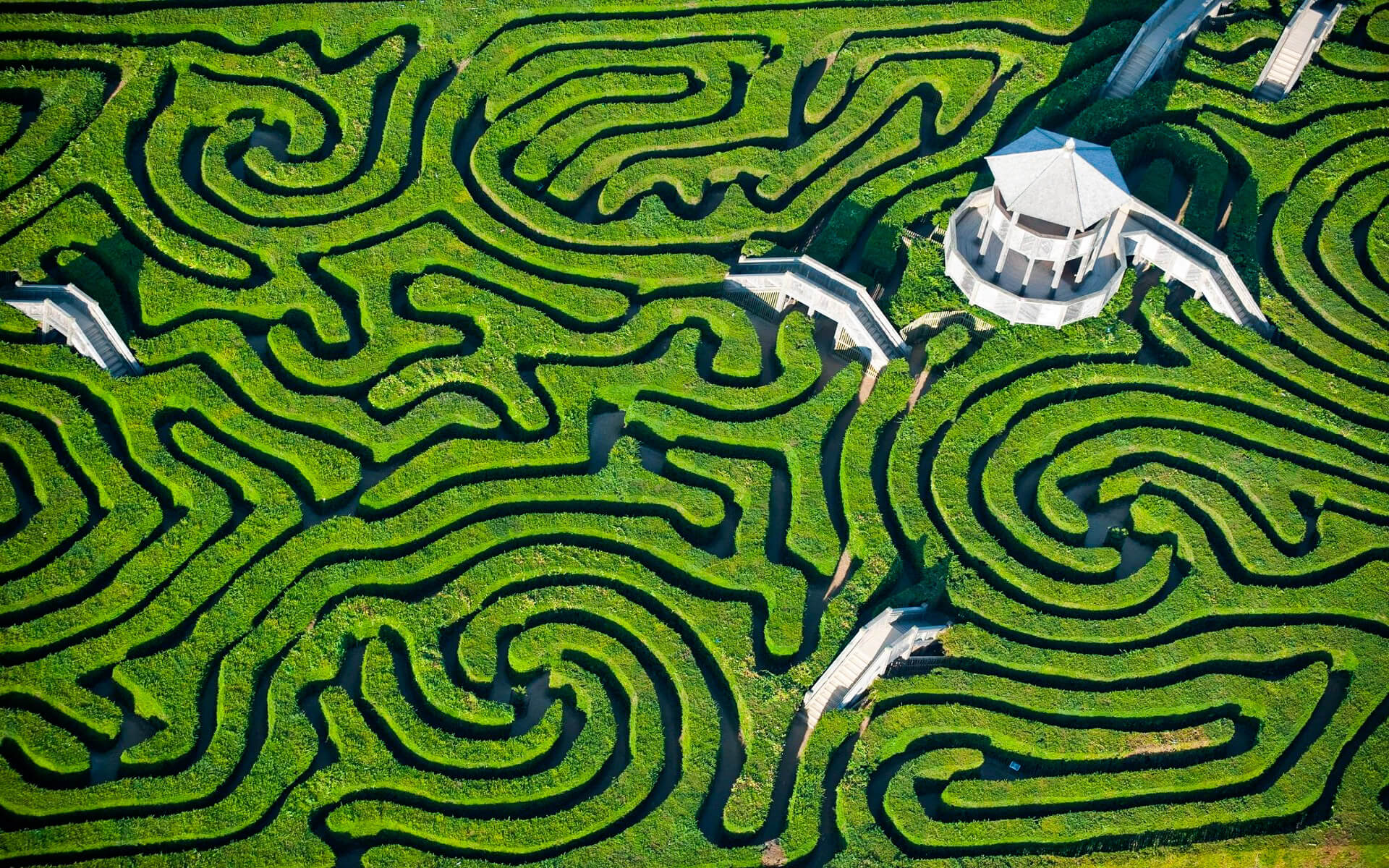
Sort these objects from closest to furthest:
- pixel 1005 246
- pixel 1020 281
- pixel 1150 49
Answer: pixel 1005 246 → pixel 1020 281 → pixel 1150 49

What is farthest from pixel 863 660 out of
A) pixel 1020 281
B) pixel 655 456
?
pixel 1020 281

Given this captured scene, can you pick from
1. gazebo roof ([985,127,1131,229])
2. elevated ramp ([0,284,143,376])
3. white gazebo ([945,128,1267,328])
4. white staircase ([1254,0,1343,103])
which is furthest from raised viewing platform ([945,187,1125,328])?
elevated ramp ([0,284,143,376])

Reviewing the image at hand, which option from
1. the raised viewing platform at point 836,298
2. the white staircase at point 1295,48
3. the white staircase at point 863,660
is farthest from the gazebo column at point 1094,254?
the white staircase at point 863,660

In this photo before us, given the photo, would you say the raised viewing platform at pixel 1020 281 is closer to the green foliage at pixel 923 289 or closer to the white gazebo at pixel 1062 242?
the white gazebo at pixel 1062 242

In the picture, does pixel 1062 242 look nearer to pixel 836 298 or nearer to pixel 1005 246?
pixel 1005 246

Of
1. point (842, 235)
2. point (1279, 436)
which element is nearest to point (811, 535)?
point (842, 235)
